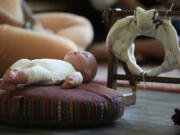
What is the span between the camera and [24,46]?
1.73m

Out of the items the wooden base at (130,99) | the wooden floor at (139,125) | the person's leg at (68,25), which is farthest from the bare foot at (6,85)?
the person's leg at (68,25)

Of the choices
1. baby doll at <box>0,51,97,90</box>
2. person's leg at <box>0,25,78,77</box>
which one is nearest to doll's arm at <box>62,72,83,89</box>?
baby doll at <box>0,51,97,90</box>

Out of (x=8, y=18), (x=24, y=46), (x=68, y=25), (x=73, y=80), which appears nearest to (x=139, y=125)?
(x=73, y=80)

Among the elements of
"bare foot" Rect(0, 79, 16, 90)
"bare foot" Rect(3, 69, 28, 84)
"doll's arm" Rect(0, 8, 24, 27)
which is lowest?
"bare foot" Rect(0, 79, 16, 90)

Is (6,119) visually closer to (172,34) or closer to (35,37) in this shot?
(172,34)

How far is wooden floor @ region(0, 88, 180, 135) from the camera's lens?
88 centimetres

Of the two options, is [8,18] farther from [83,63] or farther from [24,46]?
[83,63]

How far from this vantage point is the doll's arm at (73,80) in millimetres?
980

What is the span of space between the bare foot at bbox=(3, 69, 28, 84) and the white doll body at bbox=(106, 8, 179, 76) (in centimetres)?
32

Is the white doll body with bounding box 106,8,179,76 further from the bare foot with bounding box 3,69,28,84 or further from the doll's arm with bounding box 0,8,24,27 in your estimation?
the doll's arm with bounding box 0,8,24,27

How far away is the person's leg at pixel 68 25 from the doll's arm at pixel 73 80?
4.61 ft

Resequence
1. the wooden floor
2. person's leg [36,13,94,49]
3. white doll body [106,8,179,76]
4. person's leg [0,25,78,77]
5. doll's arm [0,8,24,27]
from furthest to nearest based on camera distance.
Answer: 1. person's leg [36,13,94,49]
2. doll's arm [0,8,24,27]
3. person's leg [0,25,78,77]
4. white doll body [106,8,179,76]
5. the wooden floor

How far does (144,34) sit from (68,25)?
5.07 feet

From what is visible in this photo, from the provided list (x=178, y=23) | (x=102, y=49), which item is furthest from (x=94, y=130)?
(x=102, y=49)
